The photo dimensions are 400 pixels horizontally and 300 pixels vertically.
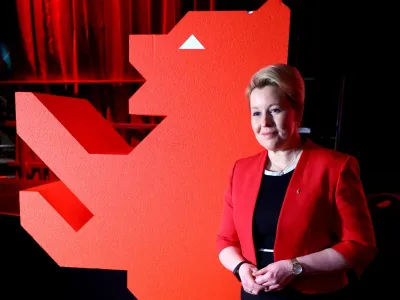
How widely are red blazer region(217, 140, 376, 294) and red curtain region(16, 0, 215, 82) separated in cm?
337

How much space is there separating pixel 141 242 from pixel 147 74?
2.48 feet

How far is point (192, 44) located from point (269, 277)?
0.94m

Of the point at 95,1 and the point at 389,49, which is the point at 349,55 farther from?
the point at 95,1

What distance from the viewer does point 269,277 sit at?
3.37ft

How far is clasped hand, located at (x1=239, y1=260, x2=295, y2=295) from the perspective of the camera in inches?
40.3

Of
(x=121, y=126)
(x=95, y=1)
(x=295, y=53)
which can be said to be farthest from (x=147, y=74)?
(x=95, y=1)

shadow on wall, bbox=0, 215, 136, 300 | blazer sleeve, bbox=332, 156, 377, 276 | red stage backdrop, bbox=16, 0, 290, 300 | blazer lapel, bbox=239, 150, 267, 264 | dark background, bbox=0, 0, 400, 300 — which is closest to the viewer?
blazer sleeve, bbox=332, 156, 377, 276

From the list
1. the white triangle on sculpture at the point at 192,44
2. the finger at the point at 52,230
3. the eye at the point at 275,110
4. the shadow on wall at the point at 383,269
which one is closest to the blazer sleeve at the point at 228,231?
the eye at the point at 275,110

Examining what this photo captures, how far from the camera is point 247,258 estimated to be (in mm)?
1165

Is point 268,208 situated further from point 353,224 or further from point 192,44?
point 192,44

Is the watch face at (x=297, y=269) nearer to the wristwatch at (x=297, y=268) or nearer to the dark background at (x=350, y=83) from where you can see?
the wristwatch at (x=297, y=268)

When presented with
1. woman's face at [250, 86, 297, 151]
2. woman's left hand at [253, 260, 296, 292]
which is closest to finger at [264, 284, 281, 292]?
woman's left hand at [253, 260, 296, 292]

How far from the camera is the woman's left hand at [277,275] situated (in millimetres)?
1022

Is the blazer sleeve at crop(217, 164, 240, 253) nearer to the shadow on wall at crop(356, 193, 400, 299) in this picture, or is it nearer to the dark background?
the shadow on wall at crop(356, 193, 400, 299)
